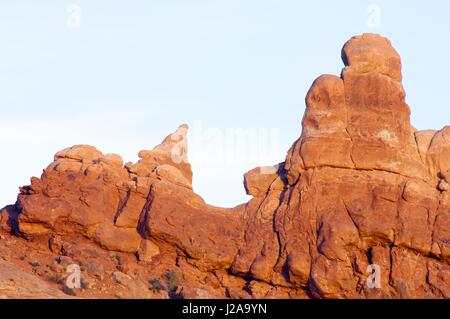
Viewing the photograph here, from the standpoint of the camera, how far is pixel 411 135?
4322cm

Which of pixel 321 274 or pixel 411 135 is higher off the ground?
pixel 411 135

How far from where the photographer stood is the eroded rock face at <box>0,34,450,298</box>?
40.8 m

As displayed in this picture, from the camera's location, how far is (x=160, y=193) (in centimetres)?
4291

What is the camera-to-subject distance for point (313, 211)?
4188cm

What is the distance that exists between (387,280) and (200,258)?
7.13 meters

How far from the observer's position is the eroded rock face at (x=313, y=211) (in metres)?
40.8
